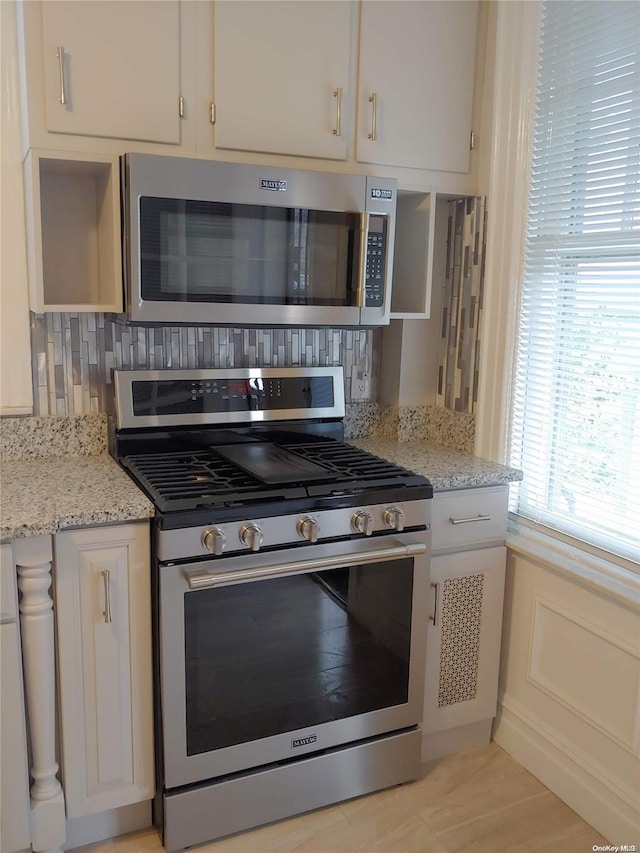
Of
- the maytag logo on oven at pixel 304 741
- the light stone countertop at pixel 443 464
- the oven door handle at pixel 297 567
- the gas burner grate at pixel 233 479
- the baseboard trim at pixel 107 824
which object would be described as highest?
the gas burner grate at pixel 233 479

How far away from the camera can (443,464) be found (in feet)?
7.18

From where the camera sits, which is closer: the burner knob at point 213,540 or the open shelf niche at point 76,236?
the burner knob at point 213,540

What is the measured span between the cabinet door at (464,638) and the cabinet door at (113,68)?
1.41m

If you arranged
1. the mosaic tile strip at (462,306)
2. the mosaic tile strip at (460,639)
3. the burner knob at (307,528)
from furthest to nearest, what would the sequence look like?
the mosaic tile strip at (462,306) < the mosaic tile strip at (460,639) < the burner knob at (307,528)

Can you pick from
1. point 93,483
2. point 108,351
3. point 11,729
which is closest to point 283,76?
point 108,351

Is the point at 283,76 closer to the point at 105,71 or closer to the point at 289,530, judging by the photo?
the point at 105,71

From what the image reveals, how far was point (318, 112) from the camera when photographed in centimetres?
200

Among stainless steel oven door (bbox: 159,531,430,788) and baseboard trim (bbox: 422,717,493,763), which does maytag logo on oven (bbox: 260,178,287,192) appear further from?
baseboard trim (bbox: 422,717,493,763)

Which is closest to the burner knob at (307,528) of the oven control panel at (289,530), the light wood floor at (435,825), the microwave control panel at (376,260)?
the oven control panel at (289,530)

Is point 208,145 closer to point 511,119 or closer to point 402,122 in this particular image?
point 402,122

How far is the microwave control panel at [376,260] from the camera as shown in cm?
203

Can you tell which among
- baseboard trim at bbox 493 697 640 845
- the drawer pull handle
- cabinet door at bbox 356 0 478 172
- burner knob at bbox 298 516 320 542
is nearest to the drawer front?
the drawer pull handle

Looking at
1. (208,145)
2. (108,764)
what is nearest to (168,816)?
(108,764)

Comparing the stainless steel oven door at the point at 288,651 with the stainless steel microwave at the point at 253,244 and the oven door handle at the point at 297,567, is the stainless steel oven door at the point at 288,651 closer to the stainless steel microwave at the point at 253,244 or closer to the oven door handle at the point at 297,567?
the oven door handle at the point at 297,567
